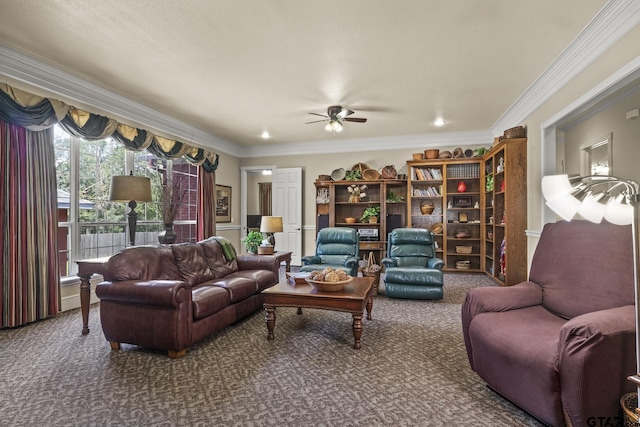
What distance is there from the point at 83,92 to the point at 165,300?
9.60 feet

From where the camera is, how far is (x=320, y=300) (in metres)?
2.87

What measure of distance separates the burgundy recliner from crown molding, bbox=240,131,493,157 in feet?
13.6

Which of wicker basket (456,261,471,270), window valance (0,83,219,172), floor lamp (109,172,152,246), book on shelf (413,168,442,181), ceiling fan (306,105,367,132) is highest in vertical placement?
ceiling fan (306,105,367,132)

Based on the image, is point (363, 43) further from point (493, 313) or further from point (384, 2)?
point (493, 313)

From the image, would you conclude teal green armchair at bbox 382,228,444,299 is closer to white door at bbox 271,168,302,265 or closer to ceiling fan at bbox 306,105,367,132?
ceiling fan at bbox 306,105,367,132

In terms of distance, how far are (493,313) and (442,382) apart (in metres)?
0.58

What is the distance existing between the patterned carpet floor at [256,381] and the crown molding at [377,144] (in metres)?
4.18

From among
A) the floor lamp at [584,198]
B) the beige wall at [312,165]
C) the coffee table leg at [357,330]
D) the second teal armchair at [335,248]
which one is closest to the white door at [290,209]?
the beige wall at [312,165]

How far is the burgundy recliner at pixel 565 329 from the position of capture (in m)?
1.47

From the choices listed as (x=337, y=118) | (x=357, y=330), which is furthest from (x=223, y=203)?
(x=357, y=330)

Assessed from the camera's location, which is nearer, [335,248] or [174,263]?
[174,263]

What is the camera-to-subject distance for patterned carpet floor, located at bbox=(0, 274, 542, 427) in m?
1.85

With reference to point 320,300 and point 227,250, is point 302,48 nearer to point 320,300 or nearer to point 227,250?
A: point 320,300

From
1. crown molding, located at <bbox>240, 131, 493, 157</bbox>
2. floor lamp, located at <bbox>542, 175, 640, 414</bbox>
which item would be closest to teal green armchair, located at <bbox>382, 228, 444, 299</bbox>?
crown molding, located at <bbox>240, 131, 493, 157</bbox>
